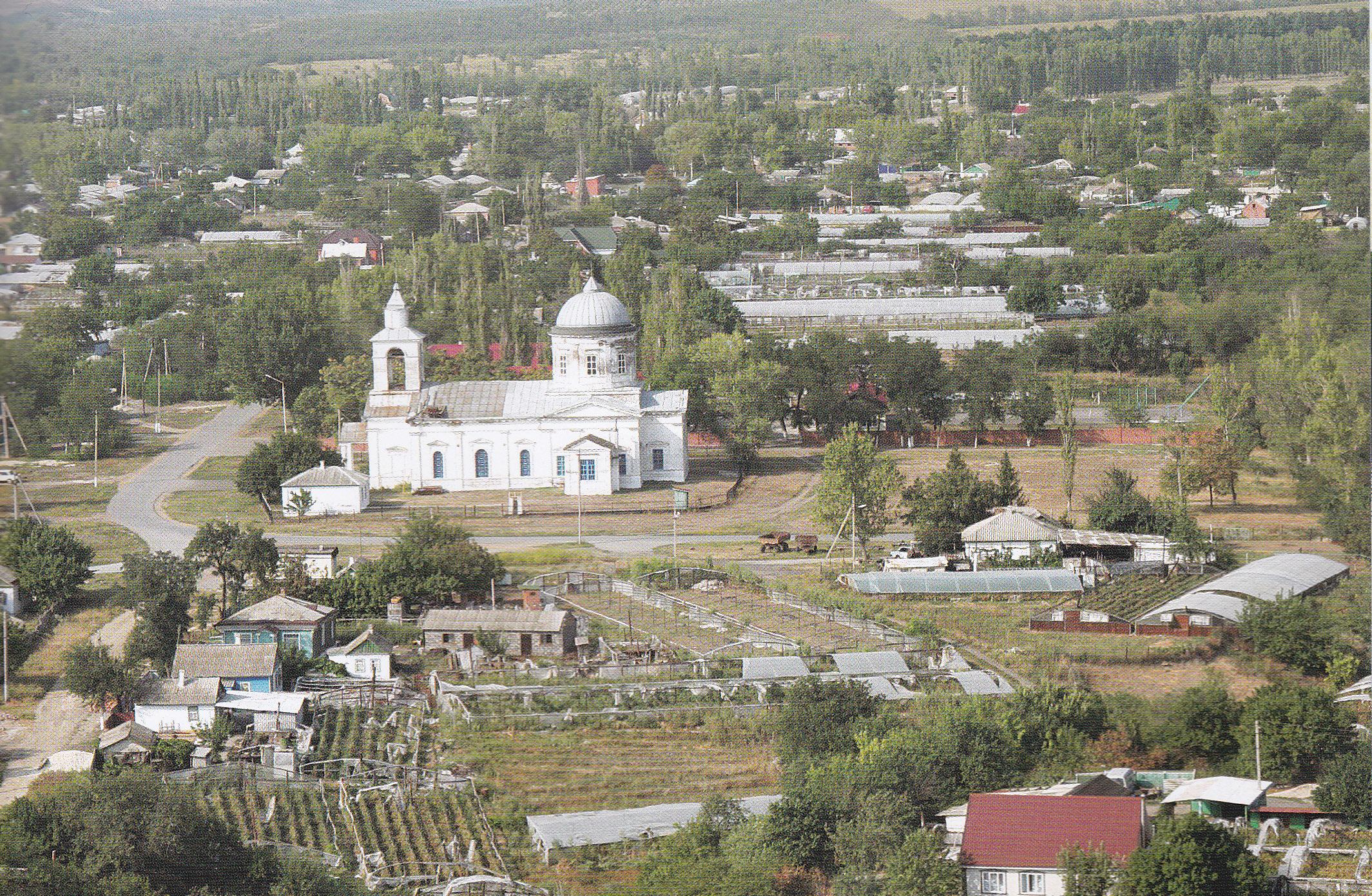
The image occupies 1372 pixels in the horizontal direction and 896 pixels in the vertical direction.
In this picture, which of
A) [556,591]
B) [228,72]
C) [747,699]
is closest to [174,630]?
[556,591]

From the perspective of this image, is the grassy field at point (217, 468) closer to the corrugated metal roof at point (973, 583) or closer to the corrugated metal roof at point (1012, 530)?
the corrugated metal roof at point (973, 583)

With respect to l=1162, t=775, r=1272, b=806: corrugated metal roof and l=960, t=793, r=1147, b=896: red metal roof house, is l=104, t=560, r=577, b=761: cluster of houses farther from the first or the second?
l=1162, t=775, r=1272, b=806: corrugated metal roof

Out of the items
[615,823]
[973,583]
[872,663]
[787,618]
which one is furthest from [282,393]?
[615,823]

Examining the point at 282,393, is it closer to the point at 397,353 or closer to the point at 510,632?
the point at 397,353

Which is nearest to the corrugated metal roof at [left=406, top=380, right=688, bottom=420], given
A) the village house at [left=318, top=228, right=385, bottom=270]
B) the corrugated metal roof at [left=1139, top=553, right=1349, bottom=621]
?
the corrugated metal roof at [left=1139, top=553, right=1349, bottom=621]

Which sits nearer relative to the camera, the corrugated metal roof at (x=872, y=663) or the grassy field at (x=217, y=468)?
the corrugated metal roof at (x=872, y=663)

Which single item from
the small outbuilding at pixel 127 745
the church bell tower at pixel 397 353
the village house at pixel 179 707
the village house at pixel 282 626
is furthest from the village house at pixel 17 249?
the church bell tower at pixel 397 353
